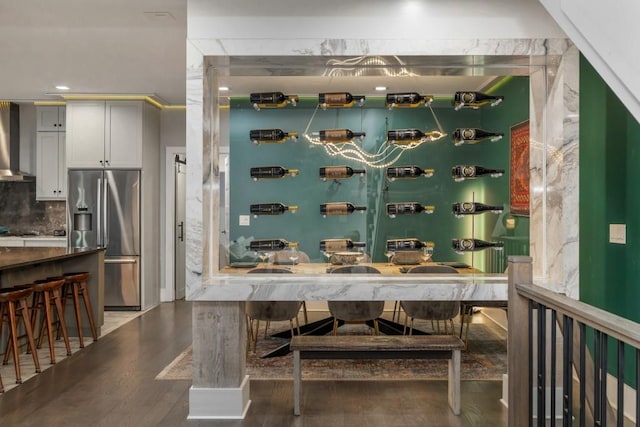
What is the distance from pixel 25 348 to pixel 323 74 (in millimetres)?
3664

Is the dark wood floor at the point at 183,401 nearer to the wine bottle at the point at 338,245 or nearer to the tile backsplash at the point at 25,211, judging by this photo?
the wine bottle at the point at 338,245

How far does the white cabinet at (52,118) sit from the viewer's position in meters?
6.49

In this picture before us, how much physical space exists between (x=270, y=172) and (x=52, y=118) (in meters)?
4.61

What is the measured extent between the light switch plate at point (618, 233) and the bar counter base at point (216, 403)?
2650 mm

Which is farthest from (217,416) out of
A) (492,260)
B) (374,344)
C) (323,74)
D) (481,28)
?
(481,28)

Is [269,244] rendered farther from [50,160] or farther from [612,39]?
[50,160]

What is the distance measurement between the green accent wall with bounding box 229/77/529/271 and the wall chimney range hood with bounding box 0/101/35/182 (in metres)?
4.59

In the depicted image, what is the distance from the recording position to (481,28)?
296 cm

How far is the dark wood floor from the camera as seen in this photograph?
9.72 feet

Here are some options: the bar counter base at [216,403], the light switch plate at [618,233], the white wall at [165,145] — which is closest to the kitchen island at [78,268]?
the white wall at [165,145]

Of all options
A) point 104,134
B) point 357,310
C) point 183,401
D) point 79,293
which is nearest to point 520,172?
point 357,310

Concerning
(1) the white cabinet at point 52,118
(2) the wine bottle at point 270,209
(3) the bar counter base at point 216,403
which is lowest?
(3) the bar counter base at point 216,403

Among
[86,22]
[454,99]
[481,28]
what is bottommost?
[454,99]

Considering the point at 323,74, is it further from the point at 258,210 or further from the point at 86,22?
the point at 86,22
